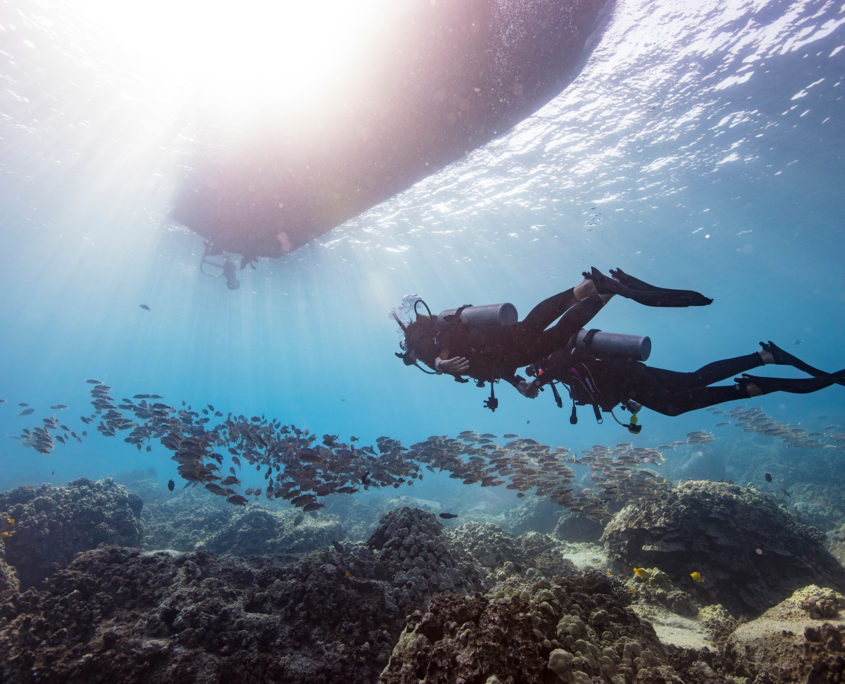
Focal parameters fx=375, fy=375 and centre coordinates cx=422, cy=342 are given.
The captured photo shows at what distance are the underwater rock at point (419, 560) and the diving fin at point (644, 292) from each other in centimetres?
446

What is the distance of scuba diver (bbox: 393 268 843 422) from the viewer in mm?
4699

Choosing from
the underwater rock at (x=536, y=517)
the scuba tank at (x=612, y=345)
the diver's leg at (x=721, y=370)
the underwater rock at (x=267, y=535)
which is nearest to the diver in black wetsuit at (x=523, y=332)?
the scuba tank at (x=612, y=345)

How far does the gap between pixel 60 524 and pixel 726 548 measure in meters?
15.4

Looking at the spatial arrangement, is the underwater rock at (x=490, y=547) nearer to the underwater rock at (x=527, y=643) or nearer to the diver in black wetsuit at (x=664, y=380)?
the diver in black wetsuit at (x=664, y=380)

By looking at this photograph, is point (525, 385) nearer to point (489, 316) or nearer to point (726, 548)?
point (489, 316)

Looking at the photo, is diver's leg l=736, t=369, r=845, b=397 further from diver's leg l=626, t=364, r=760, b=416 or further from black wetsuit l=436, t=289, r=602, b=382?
black wetsuit l=436, t=289, r=602, b=382

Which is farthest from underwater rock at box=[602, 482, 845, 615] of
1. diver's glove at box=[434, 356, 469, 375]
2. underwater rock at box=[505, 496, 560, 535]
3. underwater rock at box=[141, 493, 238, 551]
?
underwater rock at box=[141, 493, 238, 551]

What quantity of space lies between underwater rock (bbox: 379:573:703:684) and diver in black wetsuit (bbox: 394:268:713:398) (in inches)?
112

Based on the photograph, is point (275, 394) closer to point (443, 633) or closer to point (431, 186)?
point (431, 186)

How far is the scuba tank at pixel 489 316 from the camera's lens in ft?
16.6

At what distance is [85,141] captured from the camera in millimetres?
16562

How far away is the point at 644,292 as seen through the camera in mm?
4602

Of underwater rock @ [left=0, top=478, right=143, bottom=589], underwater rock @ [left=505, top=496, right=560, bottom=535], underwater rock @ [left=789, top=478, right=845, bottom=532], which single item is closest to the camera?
underwater rock @ [left=0, top=478, right=143, bottom=589]

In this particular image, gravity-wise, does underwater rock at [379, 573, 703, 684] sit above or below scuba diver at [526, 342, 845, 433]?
below
